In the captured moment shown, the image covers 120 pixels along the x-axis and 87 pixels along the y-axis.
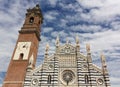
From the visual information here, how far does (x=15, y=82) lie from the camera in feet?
81.7

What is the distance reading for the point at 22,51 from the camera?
91.6 ft

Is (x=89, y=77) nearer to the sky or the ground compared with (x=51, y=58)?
nearer to the ground

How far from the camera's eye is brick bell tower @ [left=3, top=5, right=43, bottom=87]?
2533 cm

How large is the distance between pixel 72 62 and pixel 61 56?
2097mm

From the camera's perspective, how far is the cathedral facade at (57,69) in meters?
24.2

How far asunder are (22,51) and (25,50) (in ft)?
1.78

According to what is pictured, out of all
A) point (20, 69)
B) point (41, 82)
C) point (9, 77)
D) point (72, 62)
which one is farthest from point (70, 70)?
point (9, 77)

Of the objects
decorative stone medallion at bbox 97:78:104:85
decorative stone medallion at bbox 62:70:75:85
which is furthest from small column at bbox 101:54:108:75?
decorative stone medallion at bbox 62:70:75:85

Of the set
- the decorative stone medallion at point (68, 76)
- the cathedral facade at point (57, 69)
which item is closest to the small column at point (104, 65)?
the cathedral facade at point (57, 69)

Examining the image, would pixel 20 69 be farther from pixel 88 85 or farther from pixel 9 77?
pixel 88 85

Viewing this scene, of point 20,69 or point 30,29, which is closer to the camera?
point 20,69

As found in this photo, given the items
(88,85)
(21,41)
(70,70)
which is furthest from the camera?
(21,41)

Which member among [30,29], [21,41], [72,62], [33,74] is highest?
[30,29]

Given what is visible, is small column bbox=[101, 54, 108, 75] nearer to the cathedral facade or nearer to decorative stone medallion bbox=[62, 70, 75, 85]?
the cathedral facade
